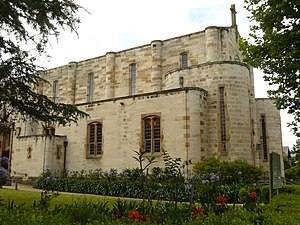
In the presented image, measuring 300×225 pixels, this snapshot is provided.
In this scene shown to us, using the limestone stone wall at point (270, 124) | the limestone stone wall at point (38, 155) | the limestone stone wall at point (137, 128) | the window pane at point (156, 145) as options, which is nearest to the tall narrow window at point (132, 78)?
the limestone stone wall at point (137, 128)

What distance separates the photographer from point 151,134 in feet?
71.6

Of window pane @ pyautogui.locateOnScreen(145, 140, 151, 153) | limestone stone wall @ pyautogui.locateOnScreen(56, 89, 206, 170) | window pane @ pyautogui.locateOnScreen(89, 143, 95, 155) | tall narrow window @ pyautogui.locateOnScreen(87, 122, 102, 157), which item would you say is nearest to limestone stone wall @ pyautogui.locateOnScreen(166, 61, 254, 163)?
limestone stone wall @ pyautogui.locateOnScreen(56, 89, 206, 170)

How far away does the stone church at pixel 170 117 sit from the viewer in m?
20.8

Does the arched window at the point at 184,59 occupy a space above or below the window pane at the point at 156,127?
above

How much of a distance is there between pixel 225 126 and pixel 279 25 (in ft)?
30.0

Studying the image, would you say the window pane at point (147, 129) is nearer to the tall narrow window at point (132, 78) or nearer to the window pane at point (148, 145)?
the window pane at point (148, 145)

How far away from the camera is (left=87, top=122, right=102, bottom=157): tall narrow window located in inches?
958

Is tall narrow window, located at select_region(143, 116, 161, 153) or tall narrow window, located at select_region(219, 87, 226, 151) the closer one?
tall narrow window, located at select_region(219, 87, 226, 151)

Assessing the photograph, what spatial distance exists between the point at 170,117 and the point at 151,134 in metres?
1.83

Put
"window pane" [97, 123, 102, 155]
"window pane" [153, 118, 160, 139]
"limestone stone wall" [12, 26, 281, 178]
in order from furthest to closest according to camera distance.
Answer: "window pane" [97, 123, 102, 155]
"window pane" [153, 118, 160, 139]
"limestone stone wall" [12, 26, 281, 178]

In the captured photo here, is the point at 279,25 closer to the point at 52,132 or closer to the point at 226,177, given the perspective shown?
the point at 226,177

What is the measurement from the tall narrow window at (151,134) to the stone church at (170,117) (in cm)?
7

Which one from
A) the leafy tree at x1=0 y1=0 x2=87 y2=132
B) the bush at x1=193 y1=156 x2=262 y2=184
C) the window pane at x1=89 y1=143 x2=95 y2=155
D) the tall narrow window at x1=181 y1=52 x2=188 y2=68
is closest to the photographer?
the leafy tree at x1=0 y1=0 x2=87 y2=132

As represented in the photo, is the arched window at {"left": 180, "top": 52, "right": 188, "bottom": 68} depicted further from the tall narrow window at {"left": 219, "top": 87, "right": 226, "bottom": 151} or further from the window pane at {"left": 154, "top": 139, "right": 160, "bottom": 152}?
the window pane at {"left": 154, "top": 139, "right": 160, "bottom": 152}
